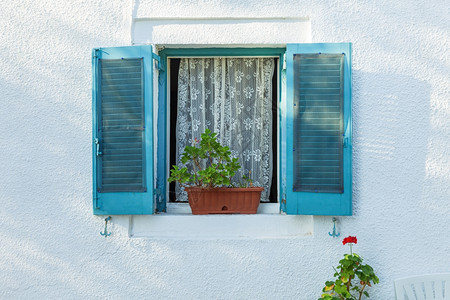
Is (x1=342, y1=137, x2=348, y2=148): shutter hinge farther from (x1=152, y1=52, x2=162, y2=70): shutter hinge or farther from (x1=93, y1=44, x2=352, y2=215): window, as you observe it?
(x1=152, y1=52, x2=162, y2=70): shutter hinge

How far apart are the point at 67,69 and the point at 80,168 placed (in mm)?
745

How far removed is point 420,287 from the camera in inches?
126

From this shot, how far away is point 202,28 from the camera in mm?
3885

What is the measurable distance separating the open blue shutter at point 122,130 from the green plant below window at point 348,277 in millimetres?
1363

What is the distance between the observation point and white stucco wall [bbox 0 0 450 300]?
3.76m

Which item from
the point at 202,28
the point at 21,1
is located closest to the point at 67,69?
the point at 21,1

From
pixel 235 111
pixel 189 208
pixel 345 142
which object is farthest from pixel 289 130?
pixel 189 208

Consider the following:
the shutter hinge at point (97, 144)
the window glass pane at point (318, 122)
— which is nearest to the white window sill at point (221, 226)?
the window glass pane at point (318, 122)

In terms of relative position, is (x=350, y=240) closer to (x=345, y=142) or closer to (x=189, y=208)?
(x=345, y=142)

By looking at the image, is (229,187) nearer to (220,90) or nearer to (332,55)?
(220,90)

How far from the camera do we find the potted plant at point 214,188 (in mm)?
3824

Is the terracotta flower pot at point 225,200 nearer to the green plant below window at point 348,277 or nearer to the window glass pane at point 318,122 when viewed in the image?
the window glass pane at point 318,122

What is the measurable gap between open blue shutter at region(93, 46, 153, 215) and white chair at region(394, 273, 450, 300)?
68.0 inches

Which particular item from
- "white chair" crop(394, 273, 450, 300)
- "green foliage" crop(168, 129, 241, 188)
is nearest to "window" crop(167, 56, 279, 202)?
"green foliage" crop(168, 129, 241, 188)
